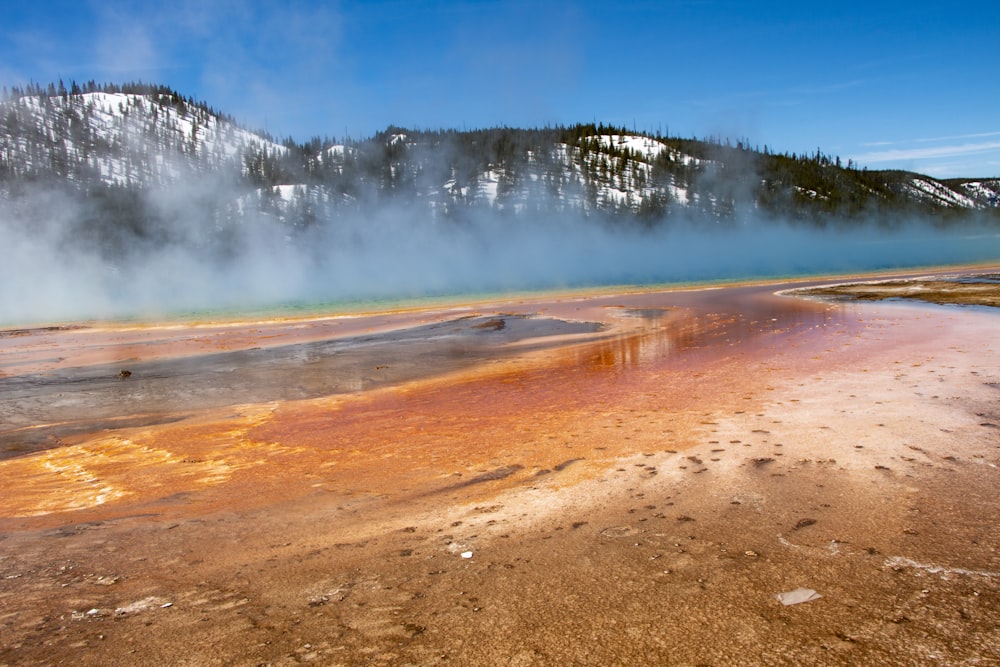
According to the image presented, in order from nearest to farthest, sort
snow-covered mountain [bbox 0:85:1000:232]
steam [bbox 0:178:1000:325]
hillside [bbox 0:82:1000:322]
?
steam [bbox 0:178:1000:325]
hillside [bbox 0:82:1000:322]
snow-covered mountain [bbox 0:85:1000:232]

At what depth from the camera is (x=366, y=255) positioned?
90.8 meters

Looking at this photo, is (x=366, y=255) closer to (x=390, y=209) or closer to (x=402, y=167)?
(x=390, y=209)

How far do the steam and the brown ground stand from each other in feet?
96.0

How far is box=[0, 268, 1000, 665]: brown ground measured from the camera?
291cm

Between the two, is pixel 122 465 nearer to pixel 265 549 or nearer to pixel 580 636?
pixel 265 549

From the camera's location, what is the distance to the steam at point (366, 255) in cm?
4575

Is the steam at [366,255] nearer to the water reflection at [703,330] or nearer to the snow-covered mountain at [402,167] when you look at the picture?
the snow-covered mountain at [402,167]

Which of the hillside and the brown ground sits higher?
the hillside

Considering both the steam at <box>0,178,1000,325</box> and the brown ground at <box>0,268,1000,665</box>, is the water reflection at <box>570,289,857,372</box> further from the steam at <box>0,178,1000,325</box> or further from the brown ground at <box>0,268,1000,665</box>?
the steam at <box>0,178,1000,325</box>

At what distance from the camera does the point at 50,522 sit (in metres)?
4.89

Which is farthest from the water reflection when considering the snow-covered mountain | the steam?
the snow-covered mountain

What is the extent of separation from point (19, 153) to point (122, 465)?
396 ft

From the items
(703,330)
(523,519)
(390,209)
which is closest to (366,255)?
(390,209)

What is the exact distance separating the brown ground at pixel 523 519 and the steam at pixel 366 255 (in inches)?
1152
